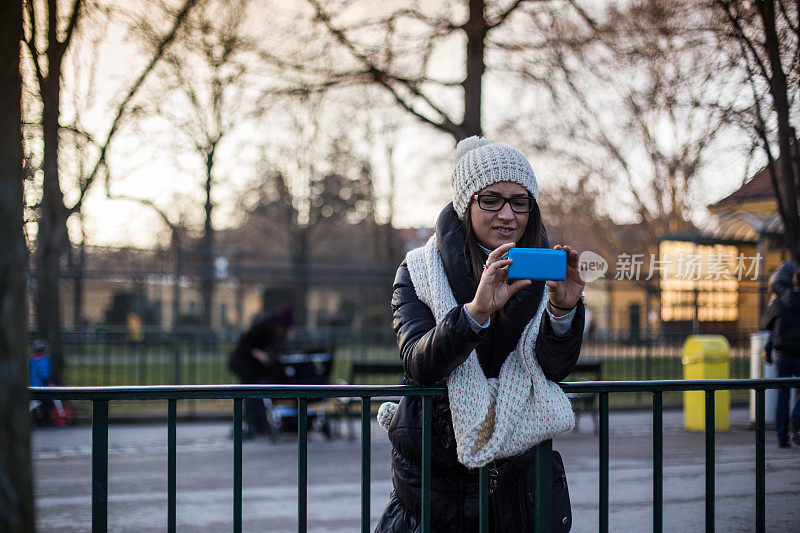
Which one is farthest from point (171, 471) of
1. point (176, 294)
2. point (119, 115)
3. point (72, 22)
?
point (119, 115)

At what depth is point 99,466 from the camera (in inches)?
100

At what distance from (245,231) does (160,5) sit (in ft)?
84.9

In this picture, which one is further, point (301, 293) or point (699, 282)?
point (301, 293)

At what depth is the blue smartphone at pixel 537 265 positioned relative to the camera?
7.04 ft

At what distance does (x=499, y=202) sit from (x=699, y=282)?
11962 millimetres

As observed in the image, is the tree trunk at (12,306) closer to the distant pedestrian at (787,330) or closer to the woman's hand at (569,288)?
the woman's hand at (569,288)

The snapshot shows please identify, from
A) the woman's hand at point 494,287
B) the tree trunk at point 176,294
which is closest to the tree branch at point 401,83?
the tree trunk at point 176,294

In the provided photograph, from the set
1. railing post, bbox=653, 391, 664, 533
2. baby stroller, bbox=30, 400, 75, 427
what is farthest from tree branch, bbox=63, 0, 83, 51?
railing post, bbox=653, 391, 664, 533

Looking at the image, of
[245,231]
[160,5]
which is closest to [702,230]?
[160,5]

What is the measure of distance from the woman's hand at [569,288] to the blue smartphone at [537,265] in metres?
0.08

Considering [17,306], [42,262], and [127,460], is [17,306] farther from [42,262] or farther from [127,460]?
[42,262]

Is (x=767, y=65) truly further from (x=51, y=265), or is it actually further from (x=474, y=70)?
(x=51, y=265)

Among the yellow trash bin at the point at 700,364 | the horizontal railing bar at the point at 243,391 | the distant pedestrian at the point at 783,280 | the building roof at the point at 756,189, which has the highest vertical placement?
the building roof at the point at 756,189

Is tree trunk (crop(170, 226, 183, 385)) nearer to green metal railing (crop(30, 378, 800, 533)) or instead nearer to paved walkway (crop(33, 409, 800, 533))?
paved walkway (crop(33, 409, 800, 533))
